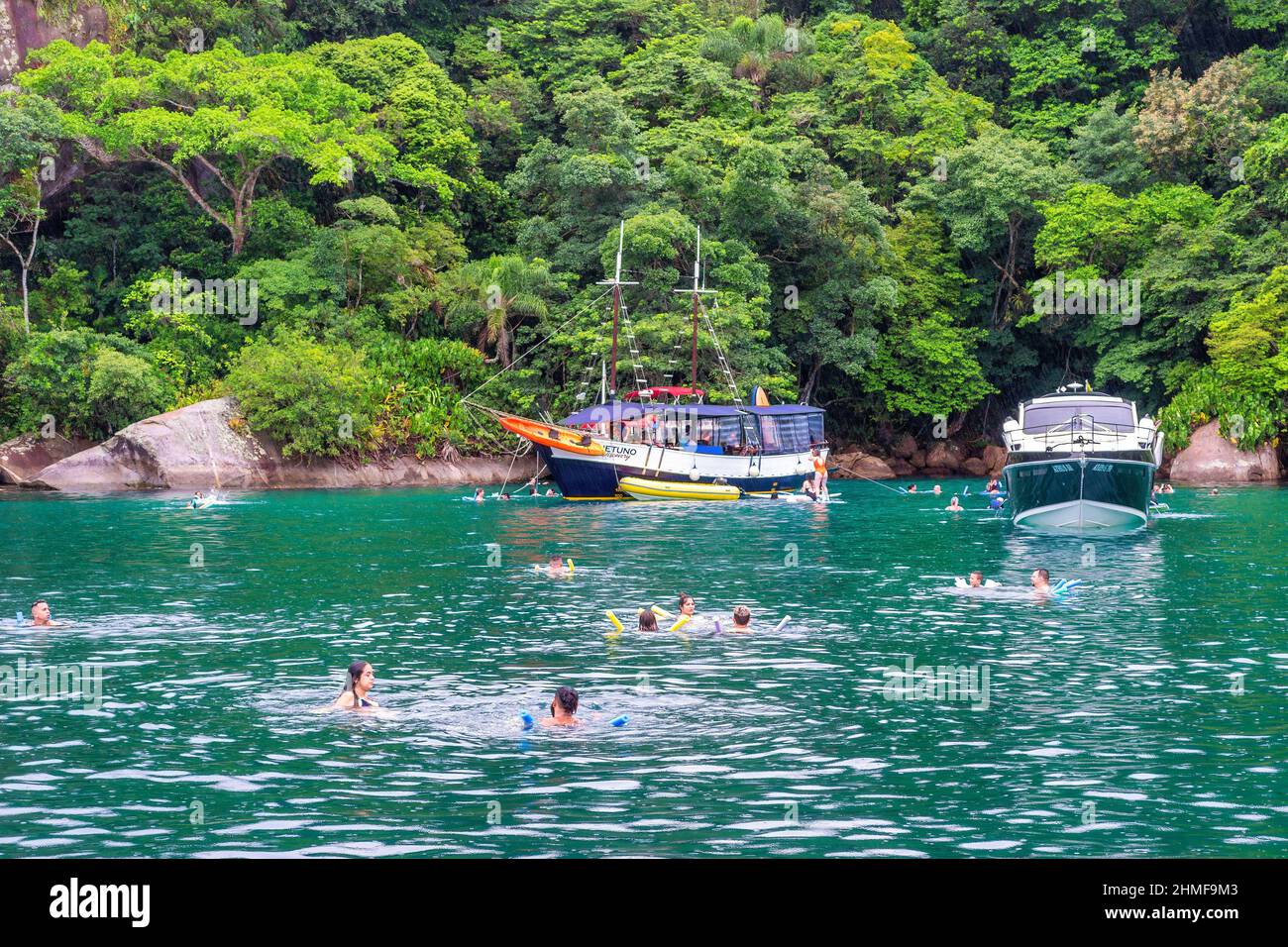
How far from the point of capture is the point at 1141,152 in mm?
59500

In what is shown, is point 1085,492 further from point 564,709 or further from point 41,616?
point 41,616

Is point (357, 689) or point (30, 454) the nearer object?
point (357, 689)

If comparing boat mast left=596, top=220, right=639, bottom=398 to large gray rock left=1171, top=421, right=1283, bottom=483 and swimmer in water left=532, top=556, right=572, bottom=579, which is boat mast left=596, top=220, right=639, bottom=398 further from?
swimmer in water left=532, top=556, right=572, bottom=579

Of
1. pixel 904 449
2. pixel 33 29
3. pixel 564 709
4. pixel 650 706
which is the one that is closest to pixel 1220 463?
pixel 904 449

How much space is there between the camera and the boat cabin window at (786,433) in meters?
51.8

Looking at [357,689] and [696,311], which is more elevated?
[696,311]

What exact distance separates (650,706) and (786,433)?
36.9 metres

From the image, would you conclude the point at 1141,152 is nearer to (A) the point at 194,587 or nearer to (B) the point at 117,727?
(A) the point at 194,587

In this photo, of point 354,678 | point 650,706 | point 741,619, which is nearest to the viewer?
point 354,678

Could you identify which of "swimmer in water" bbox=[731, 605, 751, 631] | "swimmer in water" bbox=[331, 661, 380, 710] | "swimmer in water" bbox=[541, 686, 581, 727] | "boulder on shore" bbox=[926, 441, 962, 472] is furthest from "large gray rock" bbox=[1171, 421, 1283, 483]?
"swimmer in water" bbox=[331, 661, 380, 710]

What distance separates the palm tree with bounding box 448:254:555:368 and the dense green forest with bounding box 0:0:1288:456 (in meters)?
0.14

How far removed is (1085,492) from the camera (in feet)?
119
